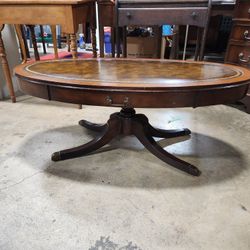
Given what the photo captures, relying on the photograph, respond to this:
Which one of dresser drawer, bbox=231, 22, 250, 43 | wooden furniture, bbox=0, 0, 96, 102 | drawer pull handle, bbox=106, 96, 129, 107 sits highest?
wooden furniture, bbox=0, 0, 96, 102

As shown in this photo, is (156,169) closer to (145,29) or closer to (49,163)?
(49,163)

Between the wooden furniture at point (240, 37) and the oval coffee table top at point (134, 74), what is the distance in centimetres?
81

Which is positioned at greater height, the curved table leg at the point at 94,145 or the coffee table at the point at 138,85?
the coffee table at the point at 138,85

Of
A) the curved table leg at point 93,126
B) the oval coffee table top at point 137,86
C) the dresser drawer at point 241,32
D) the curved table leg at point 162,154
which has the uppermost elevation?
the dresser drawer at point 241,32

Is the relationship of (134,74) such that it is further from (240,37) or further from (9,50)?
(9,50)

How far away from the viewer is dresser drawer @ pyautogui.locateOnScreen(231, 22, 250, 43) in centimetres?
202

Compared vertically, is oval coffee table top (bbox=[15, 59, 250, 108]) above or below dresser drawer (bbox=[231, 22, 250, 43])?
below

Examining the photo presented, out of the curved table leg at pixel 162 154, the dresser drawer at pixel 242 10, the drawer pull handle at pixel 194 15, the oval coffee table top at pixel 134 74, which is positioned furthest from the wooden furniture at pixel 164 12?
the curved table leg at pixel 162 154

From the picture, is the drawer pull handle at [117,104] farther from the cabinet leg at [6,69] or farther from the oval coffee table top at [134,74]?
the cabinet leg at [6,69]

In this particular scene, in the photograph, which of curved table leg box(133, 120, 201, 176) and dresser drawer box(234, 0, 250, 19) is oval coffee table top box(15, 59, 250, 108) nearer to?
curved table leg box(133, 120, 201, 176)

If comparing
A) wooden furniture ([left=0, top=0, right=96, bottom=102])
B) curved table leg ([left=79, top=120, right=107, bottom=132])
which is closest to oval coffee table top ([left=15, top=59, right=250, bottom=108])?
curved table leg ([left=79, top=120, right=107, bottom=132])

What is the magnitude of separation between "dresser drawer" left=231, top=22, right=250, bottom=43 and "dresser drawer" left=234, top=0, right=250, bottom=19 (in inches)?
2.8

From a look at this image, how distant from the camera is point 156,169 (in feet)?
4.80

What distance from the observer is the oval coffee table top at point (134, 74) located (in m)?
1.04
